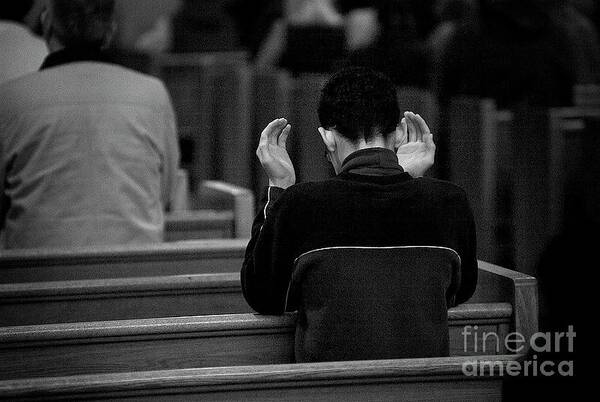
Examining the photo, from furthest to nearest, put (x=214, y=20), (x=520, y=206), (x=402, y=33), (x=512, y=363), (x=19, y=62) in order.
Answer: (x=214, y=20) → (x=402, y=33) → (x=520, y=206) → (x=19, y=62) → (x=512, y=363)

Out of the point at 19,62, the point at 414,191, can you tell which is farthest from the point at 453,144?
the point at 414,191

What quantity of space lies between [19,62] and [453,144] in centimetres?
164

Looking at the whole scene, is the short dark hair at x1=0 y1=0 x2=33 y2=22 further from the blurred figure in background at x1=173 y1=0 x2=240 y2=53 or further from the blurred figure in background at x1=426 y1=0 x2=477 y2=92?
the blurred figure in background at x1=173 y1=0 x2=240 y2=53

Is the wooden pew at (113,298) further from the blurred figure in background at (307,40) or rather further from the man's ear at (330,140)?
the blurred figure in background at (307,40)

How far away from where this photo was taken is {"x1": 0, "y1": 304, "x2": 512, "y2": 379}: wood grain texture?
207 centimetres

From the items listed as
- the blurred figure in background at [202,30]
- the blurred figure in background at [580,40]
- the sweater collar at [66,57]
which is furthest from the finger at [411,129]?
the blurred figure in background at [202,30]

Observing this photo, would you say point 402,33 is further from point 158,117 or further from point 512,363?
point 512,363

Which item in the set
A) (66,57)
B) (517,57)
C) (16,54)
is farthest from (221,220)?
(517,57)

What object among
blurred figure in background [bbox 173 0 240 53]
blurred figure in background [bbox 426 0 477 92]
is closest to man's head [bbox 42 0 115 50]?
blurred figure in background [bbox 426 0 477 92]

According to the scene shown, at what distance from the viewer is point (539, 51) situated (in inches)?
167

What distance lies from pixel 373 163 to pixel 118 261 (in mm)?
931

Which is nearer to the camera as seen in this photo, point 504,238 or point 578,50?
point 504,238

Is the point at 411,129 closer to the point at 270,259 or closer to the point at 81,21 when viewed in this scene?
the point at 270,259

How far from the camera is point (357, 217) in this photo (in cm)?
202
